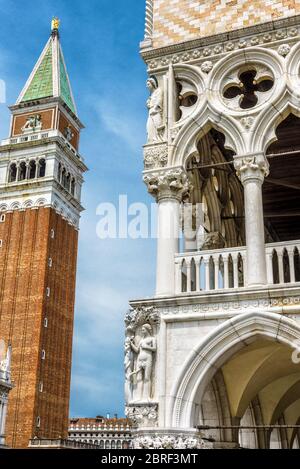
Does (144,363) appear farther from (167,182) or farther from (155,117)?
(155,117)

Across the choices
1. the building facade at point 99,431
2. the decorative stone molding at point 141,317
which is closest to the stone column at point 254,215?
the decorative stone molding at point 141,317

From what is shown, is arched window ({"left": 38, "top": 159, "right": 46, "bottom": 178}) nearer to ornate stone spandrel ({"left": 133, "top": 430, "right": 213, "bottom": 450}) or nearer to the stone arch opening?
the stone arch opening

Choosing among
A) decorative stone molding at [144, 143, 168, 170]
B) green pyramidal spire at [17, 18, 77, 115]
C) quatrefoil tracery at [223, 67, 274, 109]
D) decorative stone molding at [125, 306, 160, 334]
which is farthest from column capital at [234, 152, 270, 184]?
green pyramidal spire at [17, 18, 77, 115]

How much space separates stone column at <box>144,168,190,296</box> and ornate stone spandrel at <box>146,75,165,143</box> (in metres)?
0.77

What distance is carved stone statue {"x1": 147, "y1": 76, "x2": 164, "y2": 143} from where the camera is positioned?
457 inches

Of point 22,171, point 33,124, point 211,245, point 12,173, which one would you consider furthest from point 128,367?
point 33,124

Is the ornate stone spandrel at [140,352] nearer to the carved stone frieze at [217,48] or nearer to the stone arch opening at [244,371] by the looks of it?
the stone arch opening at [244,371]

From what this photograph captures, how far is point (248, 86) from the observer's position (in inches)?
483

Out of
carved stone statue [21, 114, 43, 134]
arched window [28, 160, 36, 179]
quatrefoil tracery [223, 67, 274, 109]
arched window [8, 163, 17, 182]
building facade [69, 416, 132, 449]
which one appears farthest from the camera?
building facade [69, 416, 132, 449]

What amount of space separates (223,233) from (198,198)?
180 cm

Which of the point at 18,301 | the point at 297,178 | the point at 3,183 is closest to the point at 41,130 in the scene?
the point at 3,183

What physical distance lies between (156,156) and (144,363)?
12.2 feet

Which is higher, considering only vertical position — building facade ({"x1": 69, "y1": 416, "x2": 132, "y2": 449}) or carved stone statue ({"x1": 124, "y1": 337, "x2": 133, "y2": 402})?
building facade ({"x1": 69, "y1": 416, "x2": 132, "y2": 449})
